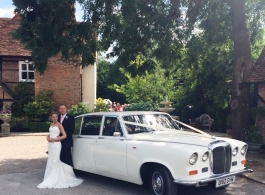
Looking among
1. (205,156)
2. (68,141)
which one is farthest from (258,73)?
(68,141)

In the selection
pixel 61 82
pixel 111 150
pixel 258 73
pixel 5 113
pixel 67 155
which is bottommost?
pixel 67 155

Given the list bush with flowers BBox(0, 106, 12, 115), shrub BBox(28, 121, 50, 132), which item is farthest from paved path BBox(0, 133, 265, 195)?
shrub BBox(28, 121, 50, 132)

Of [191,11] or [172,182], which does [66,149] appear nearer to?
[172,182]

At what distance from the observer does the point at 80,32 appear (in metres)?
9.90

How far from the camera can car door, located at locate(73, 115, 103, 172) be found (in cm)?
748

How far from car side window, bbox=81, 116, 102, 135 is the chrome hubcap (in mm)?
1984

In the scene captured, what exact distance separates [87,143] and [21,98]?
14.8m

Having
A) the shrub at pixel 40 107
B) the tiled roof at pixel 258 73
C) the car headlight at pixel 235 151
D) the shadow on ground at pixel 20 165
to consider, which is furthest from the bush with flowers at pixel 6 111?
the car headlight at pixel 235 151

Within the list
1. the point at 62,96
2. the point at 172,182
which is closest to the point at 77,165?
the point at 172,182

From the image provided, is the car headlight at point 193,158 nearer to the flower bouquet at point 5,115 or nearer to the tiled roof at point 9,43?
the flower bouquet at point 5,115

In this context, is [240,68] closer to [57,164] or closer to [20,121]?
[57,164]

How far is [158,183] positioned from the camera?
6.14 meters

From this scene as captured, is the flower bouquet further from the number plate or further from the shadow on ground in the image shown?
the number plate

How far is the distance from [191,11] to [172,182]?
8.09 metres
